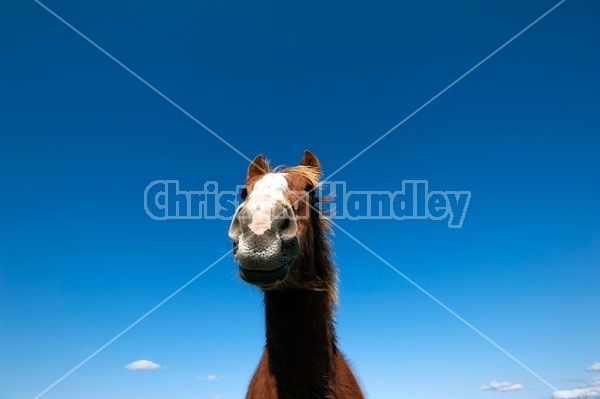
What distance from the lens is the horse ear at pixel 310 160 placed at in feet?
17.7

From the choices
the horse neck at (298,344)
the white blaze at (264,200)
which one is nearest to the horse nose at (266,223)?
the white blaze at (264,200)

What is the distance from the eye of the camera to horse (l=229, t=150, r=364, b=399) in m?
3.32

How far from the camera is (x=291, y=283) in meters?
3.89

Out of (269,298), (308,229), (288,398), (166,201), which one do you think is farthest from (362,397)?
(166,201)

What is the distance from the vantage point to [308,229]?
4266 millimetres

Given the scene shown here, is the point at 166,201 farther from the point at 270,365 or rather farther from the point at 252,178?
the point at 270,365

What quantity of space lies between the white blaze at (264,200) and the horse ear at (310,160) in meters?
1.27

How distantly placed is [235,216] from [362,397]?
285cm

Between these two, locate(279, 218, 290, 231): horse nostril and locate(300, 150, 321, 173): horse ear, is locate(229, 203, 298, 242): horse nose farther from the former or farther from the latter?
locate(300, 150, 321, 173): horse ear

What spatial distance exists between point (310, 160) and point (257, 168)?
739 millimetres

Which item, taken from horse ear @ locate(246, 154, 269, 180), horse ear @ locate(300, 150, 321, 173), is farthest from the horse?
horse ear @ locate(300, 150, 321, 173)

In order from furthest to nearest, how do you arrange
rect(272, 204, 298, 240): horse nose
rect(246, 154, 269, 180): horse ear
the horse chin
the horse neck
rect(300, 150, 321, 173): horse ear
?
rect(300, 150, 321, 173): horse ear < rect(246, 154, 269, 180): horse ear < the horse neck < rect(272, 204, 298, 240): horse nose < the horse chin

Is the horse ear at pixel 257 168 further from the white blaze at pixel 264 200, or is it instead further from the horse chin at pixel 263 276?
the horse chin at pixel 263 276

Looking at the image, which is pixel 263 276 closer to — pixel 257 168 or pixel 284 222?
pixel 284 222
